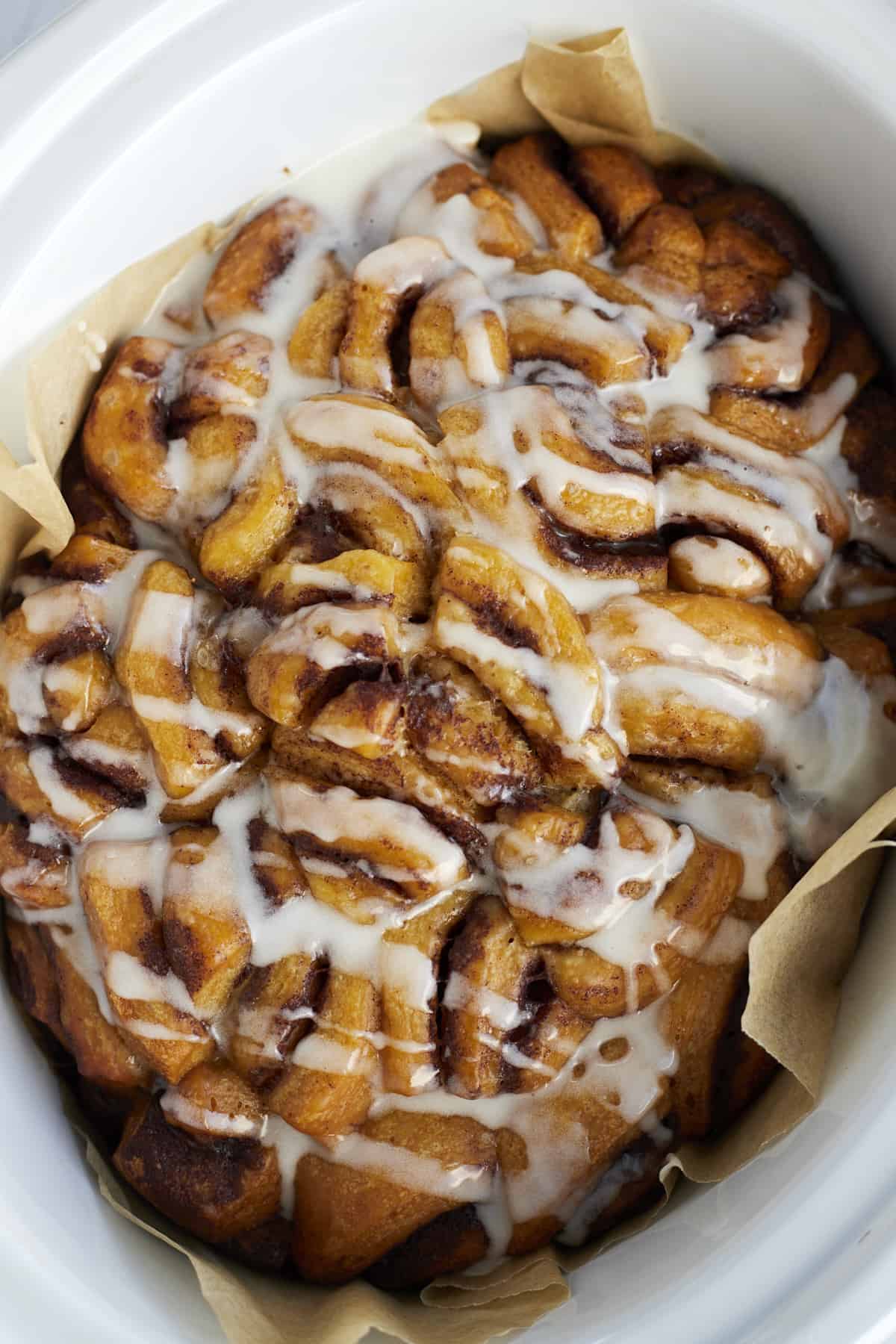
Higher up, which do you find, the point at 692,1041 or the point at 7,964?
the point at 7,964

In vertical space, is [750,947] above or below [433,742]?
below

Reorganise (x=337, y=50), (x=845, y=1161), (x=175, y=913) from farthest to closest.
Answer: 1. (x=337, y=50)
2. (x=175, y=913)
3. (x=845, y=1161)

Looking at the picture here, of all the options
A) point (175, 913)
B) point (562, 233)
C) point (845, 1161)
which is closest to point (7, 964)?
point (175, 913)

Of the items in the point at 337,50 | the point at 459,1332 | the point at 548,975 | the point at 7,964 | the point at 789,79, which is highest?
the point at 337,50

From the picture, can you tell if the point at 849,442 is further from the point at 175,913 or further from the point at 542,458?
the point at 175,913
